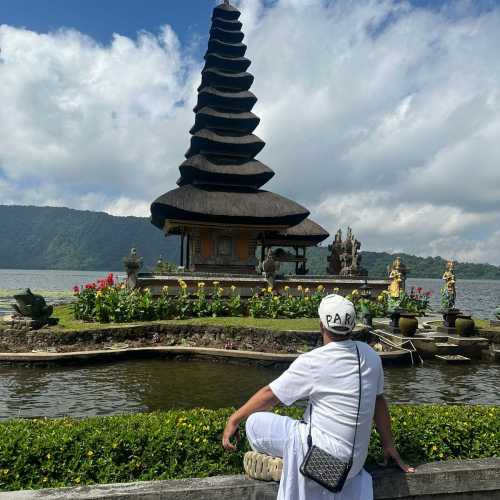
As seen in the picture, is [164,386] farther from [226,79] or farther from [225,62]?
[225,62]

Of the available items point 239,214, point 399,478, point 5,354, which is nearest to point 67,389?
point 5,354

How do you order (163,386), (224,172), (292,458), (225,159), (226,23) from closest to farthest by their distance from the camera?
1. (292,458)
2. (163,386)
3. (224,172)
4. (225,159)
5. (226,23)

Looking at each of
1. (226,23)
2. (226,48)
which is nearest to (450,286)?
(226,48)

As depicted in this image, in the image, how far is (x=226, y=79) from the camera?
3344cm

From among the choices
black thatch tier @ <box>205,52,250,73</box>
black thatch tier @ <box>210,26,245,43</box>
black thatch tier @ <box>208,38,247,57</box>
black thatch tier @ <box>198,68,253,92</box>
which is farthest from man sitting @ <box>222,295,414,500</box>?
black thatch tier @ <box>210,26,245,43</box>

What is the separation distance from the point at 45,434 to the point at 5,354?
1004cm

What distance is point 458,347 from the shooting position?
15203 mm

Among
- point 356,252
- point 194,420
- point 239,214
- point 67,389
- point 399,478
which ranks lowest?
point 67,389

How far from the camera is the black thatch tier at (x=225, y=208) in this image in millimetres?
25688

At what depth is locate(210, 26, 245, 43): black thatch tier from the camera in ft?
116

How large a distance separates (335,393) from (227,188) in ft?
88.4

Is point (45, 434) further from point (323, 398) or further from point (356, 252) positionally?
point (356, 252)

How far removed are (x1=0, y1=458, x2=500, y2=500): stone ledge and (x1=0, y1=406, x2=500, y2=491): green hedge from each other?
0.82 feet

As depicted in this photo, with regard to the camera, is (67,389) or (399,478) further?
(67,389)
